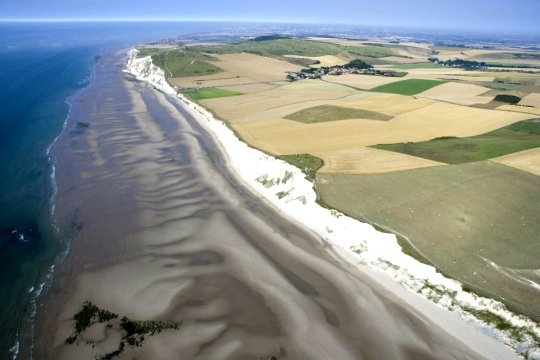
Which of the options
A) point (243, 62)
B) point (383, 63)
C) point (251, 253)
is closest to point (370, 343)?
point (251, 253)

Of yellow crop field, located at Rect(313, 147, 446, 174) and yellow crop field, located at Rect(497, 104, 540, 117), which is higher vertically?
yellow crop field, located at Rect(497, 104, 540, 117)

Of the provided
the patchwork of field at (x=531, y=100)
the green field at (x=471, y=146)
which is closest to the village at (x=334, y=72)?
the patchwork of field at (x=531, y=100)

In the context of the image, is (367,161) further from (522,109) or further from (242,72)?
(242,72)

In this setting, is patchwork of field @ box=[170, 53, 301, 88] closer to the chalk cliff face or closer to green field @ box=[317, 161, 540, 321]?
the chalk cliff face

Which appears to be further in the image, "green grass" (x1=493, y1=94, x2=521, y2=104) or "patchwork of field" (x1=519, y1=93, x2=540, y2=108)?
"green grass" (x1=493, y1=94, x2=521, y2=104)

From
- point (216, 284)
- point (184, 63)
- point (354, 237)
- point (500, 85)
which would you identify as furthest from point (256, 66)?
point (216, 284)

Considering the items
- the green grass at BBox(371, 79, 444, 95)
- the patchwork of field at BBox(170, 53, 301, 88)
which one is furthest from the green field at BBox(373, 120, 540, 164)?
the patchwork of field at BBox(170, 53, 301, 88)
